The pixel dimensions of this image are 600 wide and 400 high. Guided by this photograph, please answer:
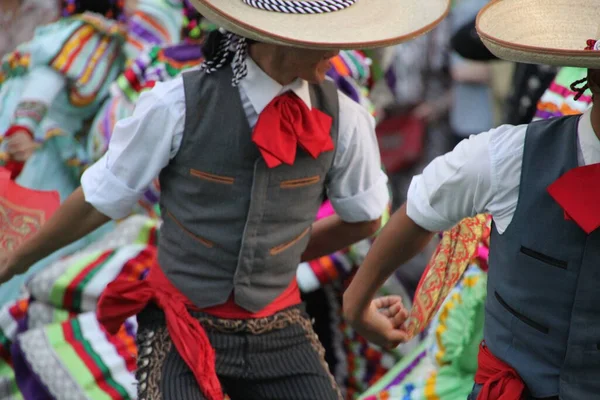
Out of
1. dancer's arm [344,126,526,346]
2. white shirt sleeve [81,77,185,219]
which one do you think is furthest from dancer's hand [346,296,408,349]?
white shirt sleeve [81,77,185,219]

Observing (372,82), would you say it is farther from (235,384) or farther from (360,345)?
(235,384)

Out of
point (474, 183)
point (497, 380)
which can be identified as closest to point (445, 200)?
point (474, 183)

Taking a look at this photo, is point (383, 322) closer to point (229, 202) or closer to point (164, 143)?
point (229, 202)

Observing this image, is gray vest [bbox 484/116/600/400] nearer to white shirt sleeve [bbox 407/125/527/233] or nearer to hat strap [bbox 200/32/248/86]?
white shirt sleeve [bbox 407/125/527/233]

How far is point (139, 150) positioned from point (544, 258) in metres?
1.00

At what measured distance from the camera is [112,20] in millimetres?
4922

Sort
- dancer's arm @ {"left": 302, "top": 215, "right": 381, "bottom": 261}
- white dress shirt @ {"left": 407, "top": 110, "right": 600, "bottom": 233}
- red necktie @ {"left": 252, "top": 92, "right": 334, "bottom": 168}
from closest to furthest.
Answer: white dress shirt @ {"left": 407, "top": 110, "right": 600, "bottom": 233} → red necktie @ {"left": 252, "top": 92, "right": 334, "bottom": 168} → dancer's arm @ {"left": 302, "top": 215, "right": 381, "bottom": 261}

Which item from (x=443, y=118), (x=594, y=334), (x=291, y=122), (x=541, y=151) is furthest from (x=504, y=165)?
(x=443, y=118)

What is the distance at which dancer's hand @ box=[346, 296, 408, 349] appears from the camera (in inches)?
97.0

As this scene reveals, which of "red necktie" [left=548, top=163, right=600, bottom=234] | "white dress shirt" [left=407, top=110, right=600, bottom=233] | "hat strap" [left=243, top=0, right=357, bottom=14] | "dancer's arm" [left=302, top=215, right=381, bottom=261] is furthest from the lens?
"dancer's arm" [left=302, top=215, right=381, bottom=261]

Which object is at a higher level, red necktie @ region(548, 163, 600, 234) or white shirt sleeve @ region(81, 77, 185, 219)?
red necktie @ region(548, 163, 600, 234)

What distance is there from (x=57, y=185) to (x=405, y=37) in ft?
8.99

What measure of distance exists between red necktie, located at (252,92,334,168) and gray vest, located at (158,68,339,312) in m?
0.05

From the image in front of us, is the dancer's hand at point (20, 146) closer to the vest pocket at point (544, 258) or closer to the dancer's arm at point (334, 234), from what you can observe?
the dancer's arm at point (334, 234)
